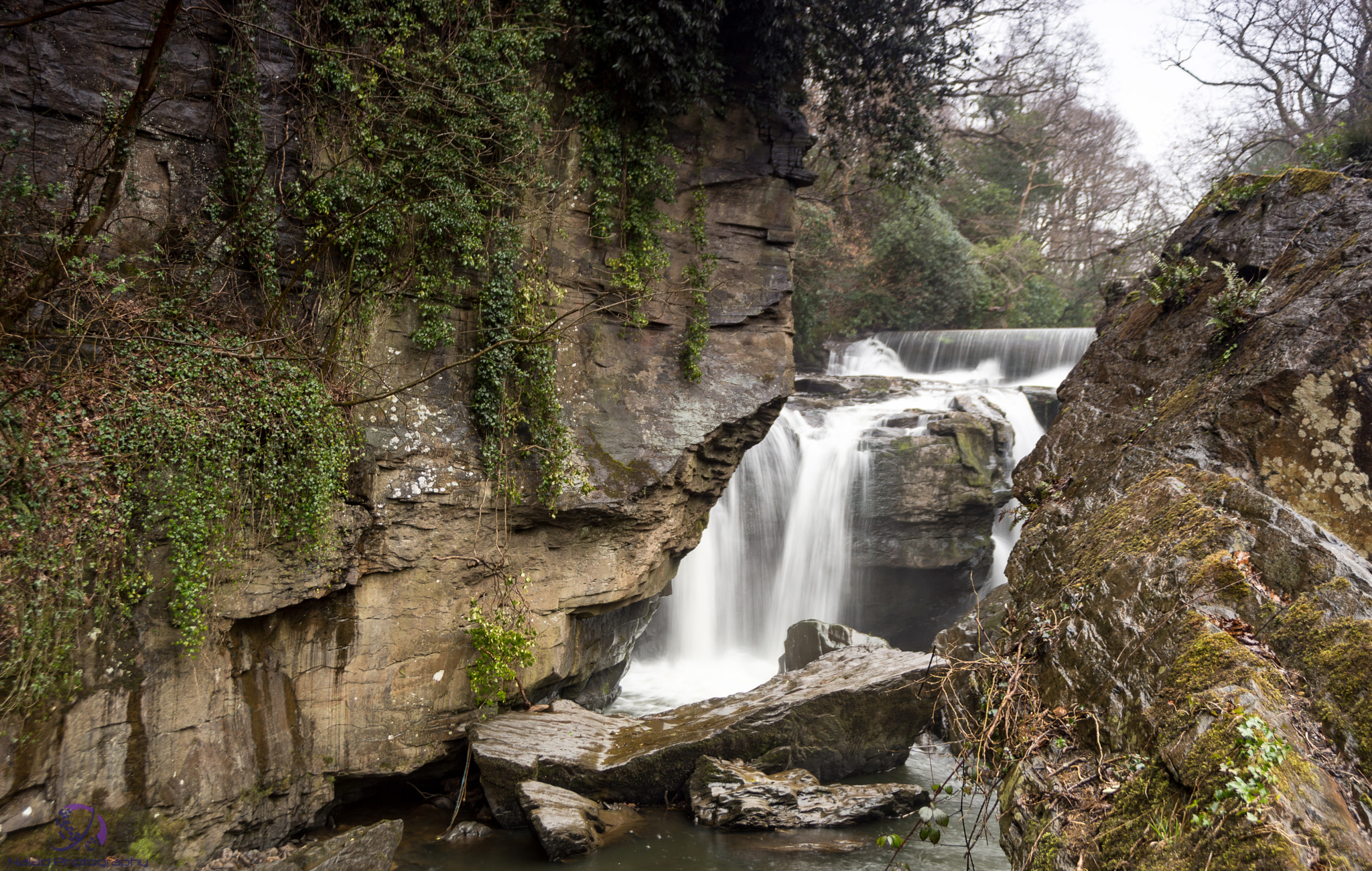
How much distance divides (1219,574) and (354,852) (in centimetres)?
548

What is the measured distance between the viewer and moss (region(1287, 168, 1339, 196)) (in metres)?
5.32

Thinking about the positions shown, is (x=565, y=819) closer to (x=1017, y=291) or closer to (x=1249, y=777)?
(x=1249, y=777)

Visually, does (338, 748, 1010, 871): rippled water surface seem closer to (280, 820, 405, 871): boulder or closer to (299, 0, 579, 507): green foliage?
(280, 820, 405, 871): boulder

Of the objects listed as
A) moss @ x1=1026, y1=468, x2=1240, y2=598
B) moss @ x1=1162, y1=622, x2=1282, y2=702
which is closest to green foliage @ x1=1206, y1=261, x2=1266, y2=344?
moss @ x1=1026, y1=468, x2=1240, y2=598

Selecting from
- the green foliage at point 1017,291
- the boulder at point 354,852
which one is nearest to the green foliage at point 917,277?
the green foliage at point 1017,291

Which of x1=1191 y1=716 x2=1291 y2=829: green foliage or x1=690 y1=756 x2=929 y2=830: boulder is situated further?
x1=690 y1=756 x2=929 y2=830: boulder

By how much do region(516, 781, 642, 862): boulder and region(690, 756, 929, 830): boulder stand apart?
67 centimetres

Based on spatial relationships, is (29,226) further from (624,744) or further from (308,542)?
(624,744)

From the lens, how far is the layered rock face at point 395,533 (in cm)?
499

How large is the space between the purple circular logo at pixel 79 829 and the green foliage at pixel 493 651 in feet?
8.46

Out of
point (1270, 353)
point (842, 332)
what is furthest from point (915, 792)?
point (842, 332)

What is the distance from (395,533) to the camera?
614cm

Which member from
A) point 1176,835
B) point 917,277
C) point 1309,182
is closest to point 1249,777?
point 1176,835

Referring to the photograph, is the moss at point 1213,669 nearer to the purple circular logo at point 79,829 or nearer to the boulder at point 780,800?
the boulder at point 780,800
